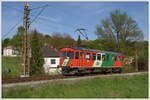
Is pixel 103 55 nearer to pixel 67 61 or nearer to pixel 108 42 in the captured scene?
pixel 67 61

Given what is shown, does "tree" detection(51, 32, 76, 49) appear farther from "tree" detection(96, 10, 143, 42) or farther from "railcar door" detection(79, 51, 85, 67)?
"railcar door" detection(79, 51, 85, 67)

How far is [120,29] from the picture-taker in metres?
33.4

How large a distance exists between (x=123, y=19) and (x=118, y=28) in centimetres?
186

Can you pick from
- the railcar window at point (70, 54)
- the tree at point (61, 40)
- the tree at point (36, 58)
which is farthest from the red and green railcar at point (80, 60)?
the tree at point (61, 40)

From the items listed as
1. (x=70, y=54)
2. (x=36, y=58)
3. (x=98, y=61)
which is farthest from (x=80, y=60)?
(x=36, y=58)

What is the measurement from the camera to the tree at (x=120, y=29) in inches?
1288

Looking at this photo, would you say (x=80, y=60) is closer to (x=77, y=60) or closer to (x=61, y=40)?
(x=77, y=60)

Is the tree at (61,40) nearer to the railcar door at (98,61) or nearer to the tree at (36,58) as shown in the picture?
the tree at (36,58)

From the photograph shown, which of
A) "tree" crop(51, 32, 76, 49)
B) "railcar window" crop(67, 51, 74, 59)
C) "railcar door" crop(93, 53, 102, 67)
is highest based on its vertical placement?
"tree" crop(51, 32, 76, 49)

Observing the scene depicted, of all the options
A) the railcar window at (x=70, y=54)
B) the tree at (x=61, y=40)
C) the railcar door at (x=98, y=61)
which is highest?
the tree at (x=61, y=40)

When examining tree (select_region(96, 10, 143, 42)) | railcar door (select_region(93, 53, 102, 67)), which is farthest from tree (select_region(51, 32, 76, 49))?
railcar door (select_region(93, 53, 102, 67))

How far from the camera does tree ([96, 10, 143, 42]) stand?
32719mm

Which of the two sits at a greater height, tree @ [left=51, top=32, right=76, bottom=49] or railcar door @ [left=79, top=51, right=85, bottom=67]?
tree @ [left=51, top=32, right=76, bottom=49]

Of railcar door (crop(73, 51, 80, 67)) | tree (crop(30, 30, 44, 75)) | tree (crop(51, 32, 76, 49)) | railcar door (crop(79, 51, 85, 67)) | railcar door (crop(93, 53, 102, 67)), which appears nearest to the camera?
railcar door (crop(73, 51, 80, 67))
